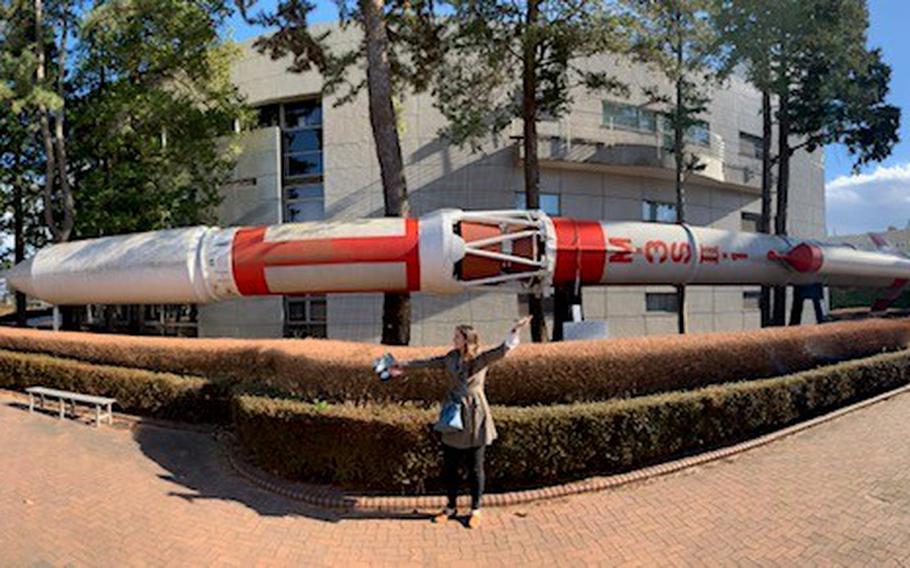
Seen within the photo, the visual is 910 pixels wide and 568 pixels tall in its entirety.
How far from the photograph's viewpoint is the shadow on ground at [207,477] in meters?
4.68

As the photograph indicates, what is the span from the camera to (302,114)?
52.6 feet

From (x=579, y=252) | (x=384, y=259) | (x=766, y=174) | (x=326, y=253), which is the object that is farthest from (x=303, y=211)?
(x=766, y=174)

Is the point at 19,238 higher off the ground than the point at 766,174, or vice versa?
the point at 766,174

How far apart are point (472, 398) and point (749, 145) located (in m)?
23.3

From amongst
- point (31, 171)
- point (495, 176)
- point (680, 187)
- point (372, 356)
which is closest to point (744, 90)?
point (680, 187)

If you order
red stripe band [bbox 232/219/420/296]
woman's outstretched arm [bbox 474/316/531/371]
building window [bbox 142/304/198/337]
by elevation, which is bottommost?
building window [bbox 142/304/198/337]


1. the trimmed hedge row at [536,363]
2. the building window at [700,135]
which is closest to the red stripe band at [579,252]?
the trimmed hedge row at [536,363]

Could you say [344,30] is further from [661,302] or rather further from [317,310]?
[661,302]

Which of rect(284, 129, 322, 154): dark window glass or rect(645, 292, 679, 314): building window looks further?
rect(645, 292, 679, 314): building window

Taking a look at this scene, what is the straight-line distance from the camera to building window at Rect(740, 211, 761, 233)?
21.7 m

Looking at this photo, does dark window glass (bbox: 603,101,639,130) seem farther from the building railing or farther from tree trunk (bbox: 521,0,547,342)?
tree trunk (bbox: 521,0,547,342)

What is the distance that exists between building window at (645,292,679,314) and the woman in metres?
15.3

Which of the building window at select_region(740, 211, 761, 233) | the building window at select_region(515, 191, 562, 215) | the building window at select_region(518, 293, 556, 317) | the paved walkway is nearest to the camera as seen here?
the paved walkway

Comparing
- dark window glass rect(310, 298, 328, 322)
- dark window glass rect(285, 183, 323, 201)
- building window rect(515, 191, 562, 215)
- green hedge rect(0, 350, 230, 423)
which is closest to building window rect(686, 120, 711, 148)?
building window rect(515, 191, 562, 215)
